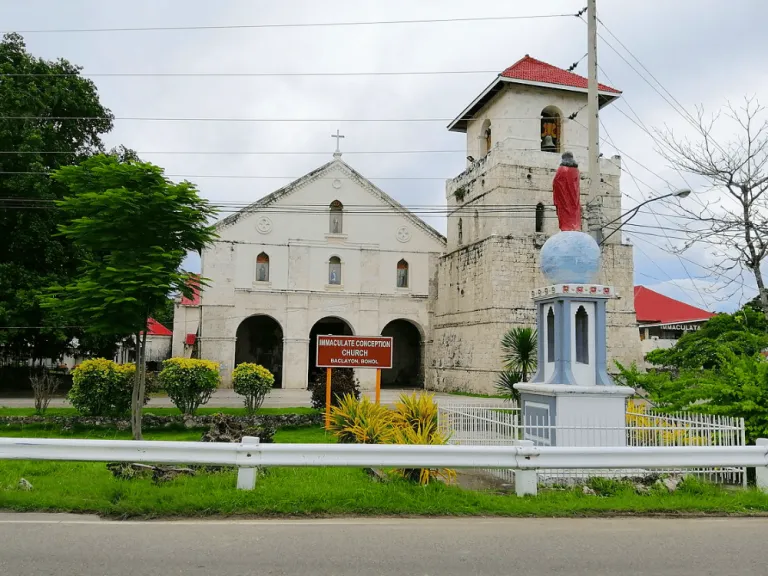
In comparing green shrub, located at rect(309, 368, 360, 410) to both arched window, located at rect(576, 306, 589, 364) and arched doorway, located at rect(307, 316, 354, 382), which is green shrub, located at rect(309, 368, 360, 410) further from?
arched doorway, located at rect(307, 316, 354, 382)

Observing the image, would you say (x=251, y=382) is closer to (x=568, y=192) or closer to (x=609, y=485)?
(x=568, y=192)

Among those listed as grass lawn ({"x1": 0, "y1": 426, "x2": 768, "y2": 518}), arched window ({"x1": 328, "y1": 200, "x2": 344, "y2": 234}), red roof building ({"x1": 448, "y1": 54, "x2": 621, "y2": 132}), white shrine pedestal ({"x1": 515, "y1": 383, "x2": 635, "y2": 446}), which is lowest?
grass lawn ({"x1": 0, "y1": 426, "x2": 768, "y2": 518})

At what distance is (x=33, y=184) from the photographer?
26.0m

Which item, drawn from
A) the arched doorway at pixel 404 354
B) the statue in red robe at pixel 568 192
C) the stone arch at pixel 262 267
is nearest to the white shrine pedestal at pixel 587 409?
the statue in red robe at pixel 568 192

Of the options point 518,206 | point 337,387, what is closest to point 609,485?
point 337,387

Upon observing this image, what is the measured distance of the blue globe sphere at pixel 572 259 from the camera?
1052 centimetres

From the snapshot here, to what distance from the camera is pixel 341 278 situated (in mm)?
33844

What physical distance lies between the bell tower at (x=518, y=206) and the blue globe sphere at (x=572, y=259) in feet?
58.3

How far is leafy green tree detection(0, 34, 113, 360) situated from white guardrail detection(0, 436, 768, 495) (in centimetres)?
1934

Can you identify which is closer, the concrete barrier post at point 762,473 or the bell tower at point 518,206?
the concrete barrier post at point 762,473

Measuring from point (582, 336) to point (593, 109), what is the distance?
24.6 ft

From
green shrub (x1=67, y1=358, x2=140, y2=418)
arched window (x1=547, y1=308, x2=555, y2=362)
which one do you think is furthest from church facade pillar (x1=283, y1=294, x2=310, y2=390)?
arched window (x1=547, y1=308, x2=555, y2=362)

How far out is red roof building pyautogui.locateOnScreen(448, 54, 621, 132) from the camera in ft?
94.1

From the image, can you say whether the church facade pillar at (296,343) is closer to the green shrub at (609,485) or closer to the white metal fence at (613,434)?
the white metal fence at (613,434)
